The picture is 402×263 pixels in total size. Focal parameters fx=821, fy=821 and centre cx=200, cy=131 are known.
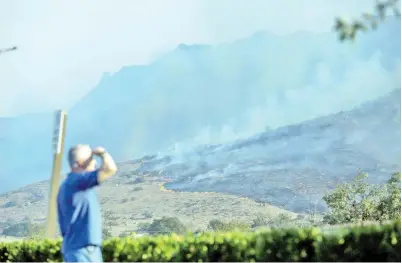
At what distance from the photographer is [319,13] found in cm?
2019

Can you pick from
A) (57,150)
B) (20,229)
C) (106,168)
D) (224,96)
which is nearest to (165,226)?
(224,96)

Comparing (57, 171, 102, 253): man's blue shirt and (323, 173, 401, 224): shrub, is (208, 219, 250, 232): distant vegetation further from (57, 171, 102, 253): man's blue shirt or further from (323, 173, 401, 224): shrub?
(57, 171, 102, 253): man's blue shirt

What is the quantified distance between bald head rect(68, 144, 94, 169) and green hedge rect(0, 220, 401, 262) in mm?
678

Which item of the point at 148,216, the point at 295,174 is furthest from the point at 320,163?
→ the point at 148,216

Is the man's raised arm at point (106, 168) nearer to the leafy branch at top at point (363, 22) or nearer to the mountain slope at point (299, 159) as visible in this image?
the leafy branch at top at point (363, 22)

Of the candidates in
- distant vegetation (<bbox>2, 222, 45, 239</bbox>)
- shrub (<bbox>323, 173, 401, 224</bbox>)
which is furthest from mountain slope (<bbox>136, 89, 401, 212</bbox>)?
shrub (<bbox>323, 173, 401, 224</bbox>)

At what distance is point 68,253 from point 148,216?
17204mm

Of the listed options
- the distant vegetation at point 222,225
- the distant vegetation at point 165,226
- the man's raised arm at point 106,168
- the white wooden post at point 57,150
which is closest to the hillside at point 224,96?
the distant vegetation at point 165,226

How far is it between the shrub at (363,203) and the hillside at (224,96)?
7389mm

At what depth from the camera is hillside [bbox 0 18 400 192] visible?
2127cm

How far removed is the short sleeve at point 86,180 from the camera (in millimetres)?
4066

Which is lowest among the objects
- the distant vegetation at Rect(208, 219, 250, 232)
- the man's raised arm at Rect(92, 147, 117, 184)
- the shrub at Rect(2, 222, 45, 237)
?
the distant vegetation at Rect(208, 219, 250, 232)

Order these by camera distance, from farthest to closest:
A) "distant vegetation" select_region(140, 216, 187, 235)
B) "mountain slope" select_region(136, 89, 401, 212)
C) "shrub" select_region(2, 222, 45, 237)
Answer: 1. "shrub" select_region(2, 222, 45, 237)
2. "distant vegetation" select_region(140, 216, 187, 235)
3. "mountain slope" select_region(136, 89, 401, 212)

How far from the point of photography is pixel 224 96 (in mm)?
21594
